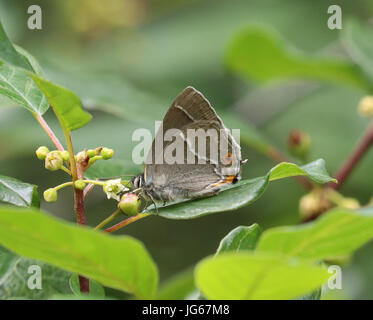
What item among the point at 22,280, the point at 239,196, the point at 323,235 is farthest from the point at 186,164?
the point at 323,235

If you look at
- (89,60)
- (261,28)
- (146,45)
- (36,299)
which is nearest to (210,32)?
(146,45)

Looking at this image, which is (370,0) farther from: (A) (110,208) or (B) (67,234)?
(B) (67,234)

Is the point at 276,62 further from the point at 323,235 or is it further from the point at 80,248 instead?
the point at 80,248

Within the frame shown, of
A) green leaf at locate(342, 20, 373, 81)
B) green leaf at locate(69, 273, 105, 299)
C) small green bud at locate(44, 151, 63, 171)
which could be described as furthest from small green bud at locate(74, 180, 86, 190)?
green leaf at locate(342, 20, 373, 81)

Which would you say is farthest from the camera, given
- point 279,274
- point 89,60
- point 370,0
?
point 370,0

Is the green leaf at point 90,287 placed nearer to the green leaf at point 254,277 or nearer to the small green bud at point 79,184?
the small green bud at point 79,184

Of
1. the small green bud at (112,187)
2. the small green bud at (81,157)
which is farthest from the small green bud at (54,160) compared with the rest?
the small green bud at (112,187)

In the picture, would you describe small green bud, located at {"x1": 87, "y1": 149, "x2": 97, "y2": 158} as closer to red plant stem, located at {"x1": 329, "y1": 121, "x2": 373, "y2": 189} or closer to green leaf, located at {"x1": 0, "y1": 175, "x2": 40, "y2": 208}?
green leaf, located at {"x1": 0, "y1": 175, "x2": 40, "y2": 208}
